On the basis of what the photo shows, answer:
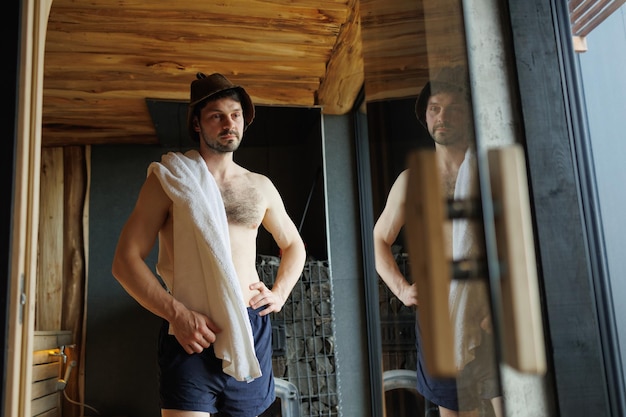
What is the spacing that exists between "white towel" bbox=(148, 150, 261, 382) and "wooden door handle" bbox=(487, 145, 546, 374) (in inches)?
51.4

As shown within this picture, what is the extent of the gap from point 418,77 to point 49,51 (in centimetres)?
213

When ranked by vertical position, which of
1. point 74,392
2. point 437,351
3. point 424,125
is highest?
point 424,125

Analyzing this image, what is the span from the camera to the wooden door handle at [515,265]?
0.54m

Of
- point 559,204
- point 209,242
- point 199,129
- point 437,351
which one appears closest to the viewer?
point 437,351

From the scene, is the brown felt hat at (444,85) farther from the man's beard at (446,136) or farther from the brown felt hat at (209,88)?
the brown felt hat at (209,88)

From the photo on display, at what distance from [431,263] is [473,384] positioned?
0.59 metres

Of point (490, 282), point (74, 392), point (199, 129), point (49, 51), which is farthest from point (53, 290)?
point (490, 282)

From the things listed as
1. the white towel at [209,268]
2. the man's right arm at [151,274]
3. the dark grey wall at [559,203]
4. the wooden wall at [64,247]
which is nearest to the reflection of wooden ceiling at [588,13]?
the dark grey wall at [559,203]

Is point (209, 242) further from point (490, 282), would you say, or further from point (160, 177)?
point (490, 282)

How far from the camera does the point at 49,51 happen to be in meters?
2.75

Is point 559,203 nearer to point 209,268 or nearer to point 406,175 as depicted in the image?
point 406,175

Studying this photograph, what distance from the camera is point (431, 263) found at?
546mm

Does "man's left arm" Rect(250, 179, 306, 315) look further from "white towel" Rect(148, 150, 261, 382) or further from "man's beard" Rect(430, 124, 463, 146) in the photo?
"man's beard" Rect(430, 124, 463, 146)

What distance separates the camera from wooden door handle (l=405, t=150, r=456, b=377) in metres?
0.53
